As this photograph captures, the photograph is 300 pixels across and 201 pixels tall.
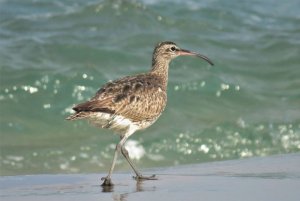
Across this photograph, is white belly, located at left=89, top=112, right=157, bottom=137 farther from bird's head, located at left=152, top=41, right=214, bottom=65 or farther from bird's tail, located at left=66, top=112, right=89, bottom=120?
bird's head, located at left=152, top=41, right=214, bottom=65

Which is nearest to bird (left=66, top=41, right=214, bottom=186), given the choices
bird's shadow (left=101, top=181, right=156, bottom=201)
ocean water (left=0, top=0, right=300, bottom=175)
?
bird's shadow (left=101, top=181, right=156, bottom=201)

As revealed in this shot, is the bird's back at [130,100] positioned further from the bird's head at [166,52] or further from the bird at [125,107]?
the bird's head at [166,52]

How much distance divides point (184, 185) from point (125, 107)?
44.2 inches

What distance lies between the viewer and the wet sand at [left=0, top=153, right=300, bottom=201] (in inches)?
314

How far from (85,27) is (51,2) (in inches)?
73.3

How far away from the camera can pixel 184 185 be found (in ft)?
28.1

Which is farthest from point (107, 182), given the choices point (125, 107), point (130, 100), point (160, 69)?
point (160, 69)

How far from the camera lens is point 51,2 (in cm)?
2008

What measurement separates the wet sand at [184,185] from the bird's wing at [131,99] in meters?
0.67

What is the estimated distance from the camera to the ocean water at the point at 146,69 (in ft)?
43.1

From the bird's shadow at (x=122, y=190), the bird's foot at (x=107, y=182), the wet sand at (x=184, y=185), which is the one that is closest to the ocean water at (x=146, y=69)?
the wet sand at (x=184, y=185)

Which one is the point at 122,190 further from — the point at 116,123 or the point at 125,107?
the point at 125,107

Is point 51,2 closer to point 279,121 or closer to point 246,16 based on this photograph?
point 246,16

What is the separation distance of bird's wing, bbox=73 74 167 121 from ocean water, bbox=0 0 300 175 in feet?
9.37
